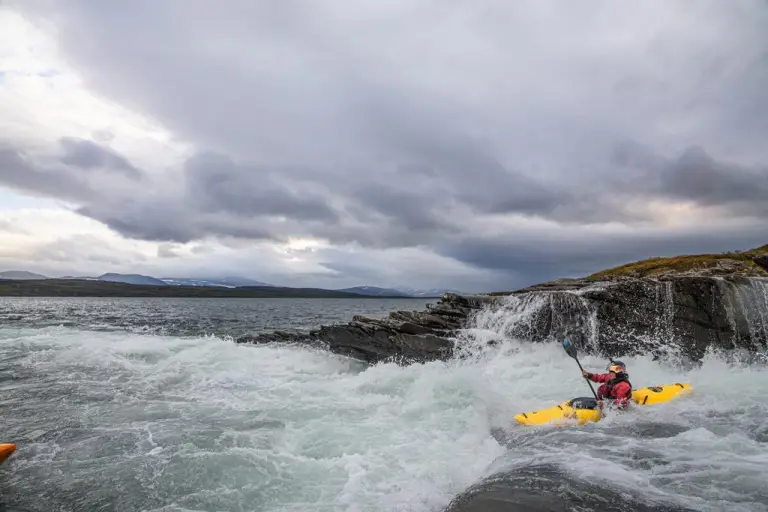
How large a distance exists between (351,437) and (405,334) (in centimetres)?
1280

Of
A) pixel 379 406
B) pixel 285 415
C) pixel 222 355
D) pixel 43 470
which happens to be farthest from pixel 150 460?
pixel 222 355

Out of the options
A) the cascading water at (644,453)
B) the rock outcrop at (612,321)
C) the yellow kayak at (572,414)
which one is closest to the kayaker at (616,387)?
the cascading water at (644,453)

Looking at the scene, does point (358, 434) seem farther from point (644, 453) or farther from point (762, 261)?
point (762, 261)

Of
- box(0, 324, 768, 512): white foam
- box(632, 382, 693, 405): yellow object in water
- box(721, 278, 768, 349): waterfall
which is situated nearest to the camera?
box(0, 324, 768, 512): white foam

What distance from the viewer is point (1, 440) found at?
11562 millimetres

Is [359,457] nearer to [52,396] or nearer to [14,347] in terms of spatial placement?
[52,396]

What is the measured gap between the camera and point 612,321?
21.8 meters

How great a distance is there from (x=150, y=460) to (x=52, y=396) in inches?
363

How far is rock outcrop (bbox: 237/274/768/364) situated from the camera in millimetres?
19625

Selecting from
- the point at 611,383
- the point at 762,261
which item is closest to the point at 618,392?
the point at 611,383

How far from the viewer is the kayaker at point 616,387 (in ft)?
40.1

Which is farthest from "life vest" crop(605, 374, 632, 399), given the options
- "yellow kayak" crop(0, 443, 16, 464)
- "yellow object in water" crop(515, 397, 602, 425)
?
"yellow kayak" crop(0, 443, 16, 464)

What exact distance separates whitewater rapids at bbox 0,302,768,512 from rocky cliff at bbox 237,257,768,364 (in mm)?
1463

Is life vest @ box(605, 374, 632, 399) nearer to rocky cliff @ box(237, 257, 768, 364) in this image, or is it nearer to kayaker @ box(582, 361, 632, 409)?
kayaker @ box(582, 361, 632, 409)
